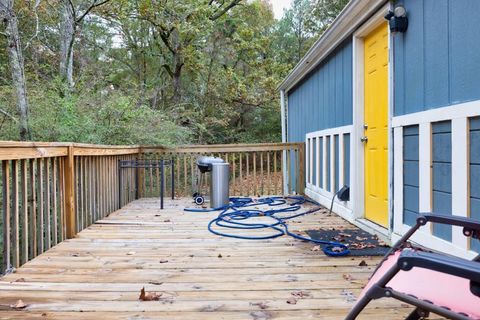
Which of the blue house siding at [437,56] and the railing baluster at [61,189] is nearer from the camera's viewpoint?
the blue house siding at [437,56]

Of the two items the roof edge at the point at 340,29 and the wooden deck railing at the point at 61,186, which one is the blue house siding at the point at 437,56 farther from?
the wooden deck railing at the point at 61,186

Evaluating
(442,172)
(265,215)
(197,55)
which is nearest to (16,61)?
(265,215)

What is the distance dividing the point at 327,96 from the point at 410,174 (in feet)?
8.21

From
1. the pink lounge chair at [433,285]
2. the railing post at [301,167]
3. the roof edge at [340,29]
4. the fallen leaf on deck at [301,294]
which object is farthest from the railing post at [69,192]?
the railing post at [301,167]

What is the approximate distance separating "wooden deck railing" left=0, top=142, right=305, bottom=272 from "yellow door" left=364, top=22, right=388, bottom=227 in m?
2.49

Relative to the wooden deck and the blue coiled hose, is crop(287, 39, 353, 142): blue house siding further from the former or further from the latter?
the wooden deck

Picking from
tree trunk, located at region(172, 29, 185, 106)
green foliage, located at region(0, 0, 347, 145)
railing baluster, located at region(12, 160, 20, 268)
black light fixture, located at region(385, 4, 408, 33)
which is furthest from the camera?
tree trunk, located at region(172, 29, 185, 106)

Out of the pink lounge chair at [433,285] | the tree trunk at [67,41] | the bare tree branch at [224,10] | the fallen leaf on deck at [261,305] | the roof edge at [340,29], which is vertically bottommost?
the fallen leaf on deck at [261,305]

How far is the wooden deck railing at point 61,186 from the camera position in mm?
2436

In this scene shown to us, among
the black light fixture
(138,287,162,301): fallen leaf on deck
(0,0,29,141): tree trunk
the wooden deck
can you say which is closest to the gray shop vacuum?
the wooden deck

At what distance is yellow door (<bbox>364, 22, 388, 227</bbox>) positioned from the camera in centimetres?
340

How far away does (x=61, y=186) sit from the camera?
319 centimetres

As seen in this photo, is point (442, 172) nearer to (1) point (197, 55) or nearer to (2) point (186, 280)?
(2) point (186, 280)

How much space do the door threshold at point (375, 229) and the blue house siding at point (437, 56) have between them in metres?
1.06
